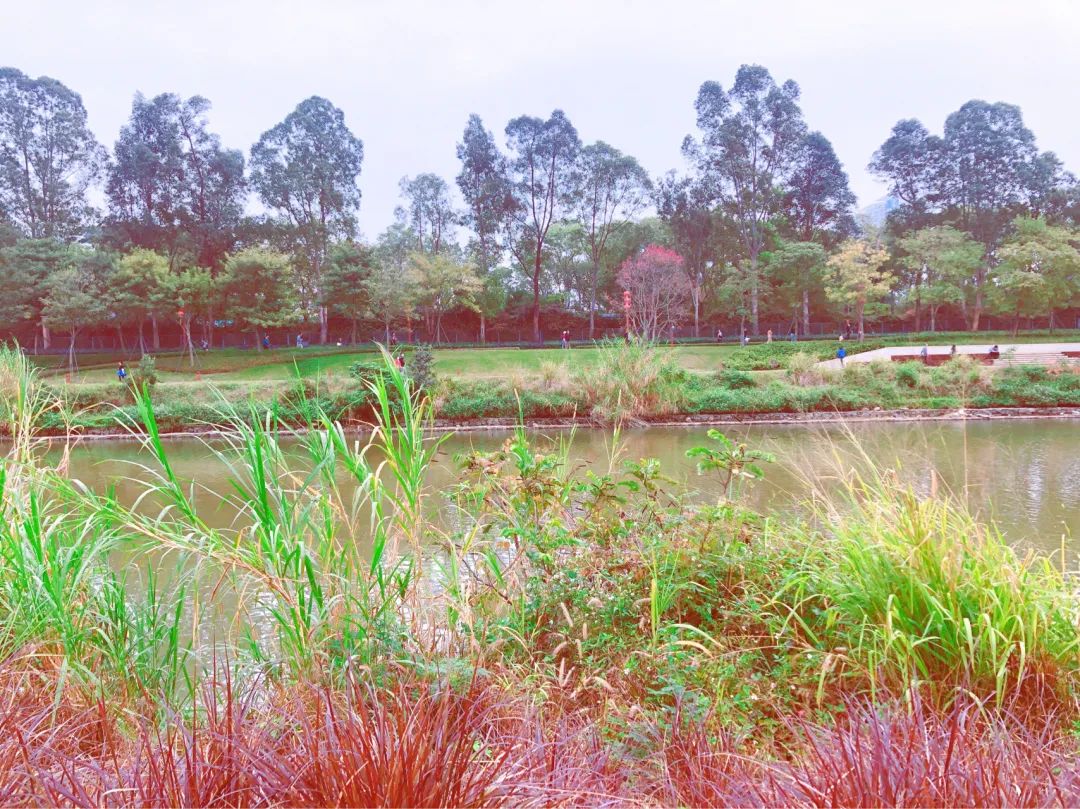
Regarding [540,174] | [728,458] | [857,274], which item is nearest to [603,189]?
[540,174]

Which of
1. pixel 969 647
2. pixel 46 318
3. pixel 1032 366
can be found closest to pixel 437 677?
pixel 969 647

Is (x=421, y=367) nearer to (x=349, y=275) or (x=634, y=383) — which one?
(x=634, y=383)

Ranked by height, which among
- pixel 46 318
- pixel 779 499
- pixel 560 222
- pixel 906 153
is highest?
pixel 906 153

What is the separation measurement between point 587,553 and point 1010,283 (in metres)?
31.3

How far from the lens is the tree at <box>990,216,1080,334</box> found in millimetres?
27658

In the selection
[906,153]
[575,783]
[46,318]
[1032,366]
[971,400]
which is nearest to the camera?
[575,783]

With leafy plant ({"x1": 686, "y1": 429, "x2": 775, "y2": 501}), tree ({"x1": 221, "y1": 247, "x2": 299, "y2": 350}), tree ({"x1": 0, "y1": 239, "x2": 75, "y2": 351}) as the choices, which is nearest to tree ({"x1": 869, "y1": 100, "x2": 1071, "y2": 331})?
tree ({"x1": 221, "y1": 247, "x2": 299, "y2": 350})

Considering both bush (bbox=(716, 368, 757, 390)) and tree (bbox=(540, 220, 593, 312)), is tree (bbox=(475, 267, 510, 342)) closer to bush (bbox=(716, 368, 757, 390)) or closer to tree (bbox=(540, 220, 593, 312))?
tree (bbox=(540, 220, 593, 312))

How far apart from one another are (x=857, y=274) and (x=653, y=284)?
26.2 feet

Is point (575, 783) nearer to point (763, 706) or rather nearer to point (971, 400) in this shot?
point (763, 706)

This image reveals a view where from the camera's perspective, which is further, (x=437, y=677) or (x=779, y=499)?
(x=779, y=499)

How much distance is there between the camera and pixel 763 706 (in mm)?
2584

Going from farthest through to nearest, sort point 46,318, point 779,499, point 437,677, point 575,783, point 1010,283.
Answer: point 1010,283
point 46,318
point 779,499
point 437,677
point 575,783

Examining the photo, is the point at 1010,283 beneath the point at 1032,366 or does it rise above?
above
